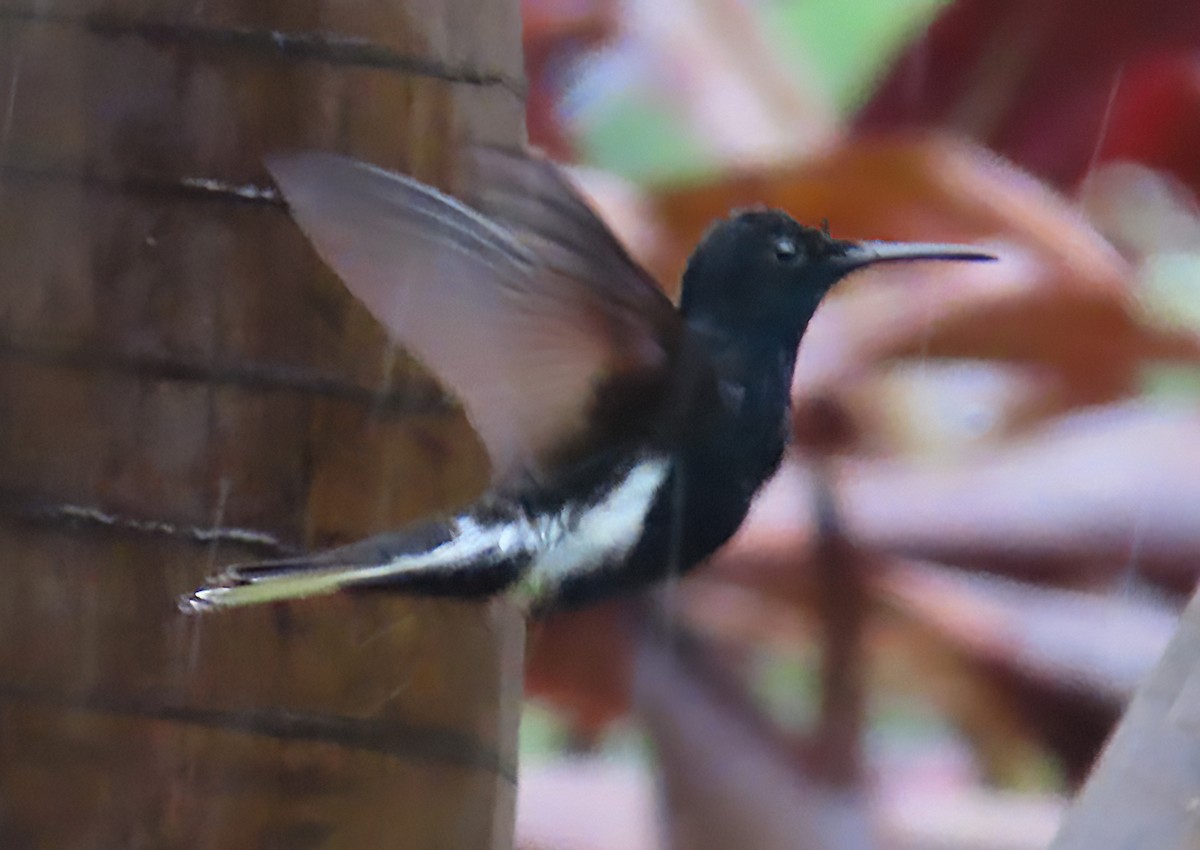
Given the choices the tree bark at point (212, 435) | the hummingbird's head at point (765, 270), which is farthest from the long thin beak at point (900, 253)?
the tree bark at point (212, 435)

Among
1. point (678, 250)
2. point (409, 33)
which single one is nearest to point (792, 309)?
point (678, 250)

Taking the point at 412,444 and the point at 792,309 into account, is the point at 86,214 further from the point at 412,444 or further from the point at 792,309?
the point at 792,309

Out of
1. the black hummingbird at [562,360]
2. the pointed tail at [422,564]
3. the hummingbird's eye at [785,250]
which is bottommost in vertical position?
the pointed tail at [422,564]

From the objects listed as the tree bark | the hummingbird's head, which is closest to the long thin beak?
the hummingbird's head

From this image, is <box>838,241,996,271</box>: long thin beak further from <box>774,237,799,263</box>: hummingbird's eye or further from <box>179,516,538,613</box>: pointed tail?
<box>179,516,538,613</box>: pointed tail

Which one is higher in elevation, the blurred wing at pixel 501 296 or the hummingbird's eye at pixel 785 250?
the hummingbird's eye at pixel 785 250

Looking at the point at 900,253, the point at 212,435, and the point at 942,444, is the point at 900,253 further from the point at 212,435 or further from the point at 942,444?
the point at 212,435

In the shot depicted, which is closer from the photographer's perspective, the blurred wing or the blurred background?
the blurred wing

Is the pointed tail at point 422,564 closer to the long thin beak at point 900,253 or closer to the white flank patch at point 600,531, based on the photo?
the white flank patch at point 600,531
